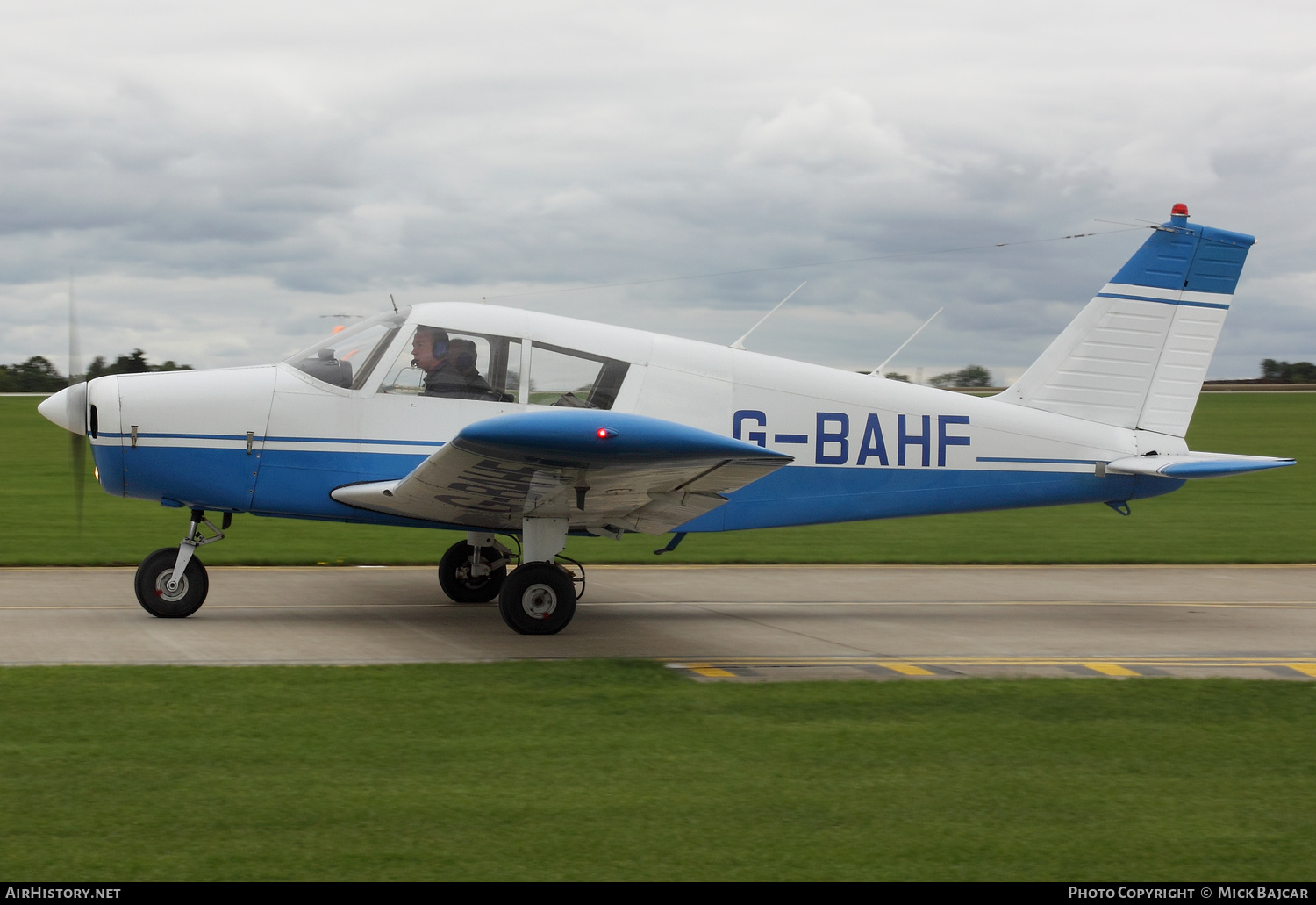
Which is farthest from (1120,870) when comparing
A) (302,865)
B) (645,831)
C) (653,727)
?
(302,865)

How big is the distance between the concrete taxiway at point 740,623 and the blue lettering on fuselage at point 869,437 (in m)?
1.37

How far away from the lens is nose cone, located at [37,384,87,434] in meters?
8.36

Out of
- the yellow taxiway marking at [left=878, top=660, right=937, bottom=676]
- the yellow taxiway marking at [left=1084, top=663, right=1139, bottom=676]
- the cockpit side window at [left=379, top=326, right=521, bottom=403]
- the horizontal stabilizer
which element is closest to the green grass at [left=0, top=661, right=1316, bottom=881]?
the yellow taxiway marking at [left=878, top=660, right=937, bottom=676]

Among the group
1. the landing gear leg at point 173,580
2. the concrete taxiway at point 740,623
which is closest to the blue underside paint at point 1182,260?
the concrete taxiway at point 740,623

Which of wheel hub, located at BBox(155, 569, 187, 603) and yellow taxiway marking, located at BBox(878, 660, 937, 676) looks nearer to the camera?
yellow taxiway marking, located at BBox(878, 660, 937, 676)

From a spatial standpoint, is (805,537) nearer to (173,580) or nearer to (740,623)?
(740,623)

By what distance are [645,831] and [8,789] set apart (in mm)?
2505

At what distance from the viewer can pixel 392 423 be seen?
28.5ft

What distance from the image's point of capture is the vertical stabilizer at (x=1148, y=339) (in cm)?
1024

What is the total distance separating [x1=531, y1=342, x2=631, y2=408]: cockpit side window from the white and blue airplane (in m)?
0.01

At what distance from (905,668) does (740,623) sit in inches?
75.8

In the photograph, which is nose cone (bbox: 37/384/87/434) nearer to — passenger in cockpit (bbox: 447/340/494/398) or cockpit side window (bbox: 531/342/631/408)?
passenger in cockpit (bbox: 447/340/494/398)

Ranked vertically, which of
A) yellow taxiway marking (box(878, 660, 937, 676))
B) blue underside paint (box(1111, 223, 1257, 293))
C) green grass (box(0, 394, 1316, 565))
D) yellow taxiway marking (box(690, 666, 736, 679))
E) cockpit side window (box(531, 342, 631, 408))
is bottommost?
yellow taxiway marking (box(878, 660, 937, 676))
